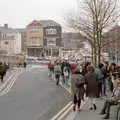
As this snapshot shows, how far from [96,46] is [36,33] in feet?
474

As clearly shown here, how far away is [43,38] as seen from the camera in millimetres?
180875

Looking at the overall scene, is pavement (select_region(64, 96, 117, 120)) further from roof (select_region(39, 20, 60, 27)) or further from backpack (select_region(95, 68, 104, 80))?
roof (select_region(39, 20, 60, 27))

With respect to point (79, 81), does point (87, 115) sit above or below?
below

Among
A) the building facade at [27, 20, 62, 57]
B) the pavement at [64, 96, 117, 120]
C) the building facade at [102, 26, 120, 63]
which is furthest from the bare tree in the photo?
the building facade at [27, 20, 62, 57]

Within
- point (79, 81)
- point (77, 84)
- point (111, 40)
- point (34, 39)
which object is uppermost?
point (34, 39)

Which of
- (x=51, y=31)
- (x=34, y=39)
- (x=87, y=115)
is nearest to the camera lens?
(x=87, y=115)

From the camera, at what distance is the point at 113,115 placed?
14.9 metres

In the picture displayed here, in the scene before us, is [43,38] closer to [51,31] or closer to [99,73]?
[51,31]

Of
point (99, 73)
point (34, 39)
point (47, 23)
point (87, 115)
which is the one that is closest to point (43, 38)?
point (34, 39)

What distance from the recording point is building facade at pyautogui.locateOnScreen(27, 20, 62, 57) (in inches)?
6781

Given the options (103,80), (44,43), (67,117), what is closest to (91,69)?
(67,117)

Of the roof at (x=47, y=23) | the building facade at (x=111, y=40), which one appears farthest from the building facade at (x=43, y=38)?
the building facade at (x=111, y=40)

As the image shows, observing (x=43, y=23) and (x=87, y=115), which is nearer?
(x=87, y=115)

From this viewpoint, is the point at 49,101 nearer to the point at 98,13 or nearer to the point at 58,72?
the point at 58,72
